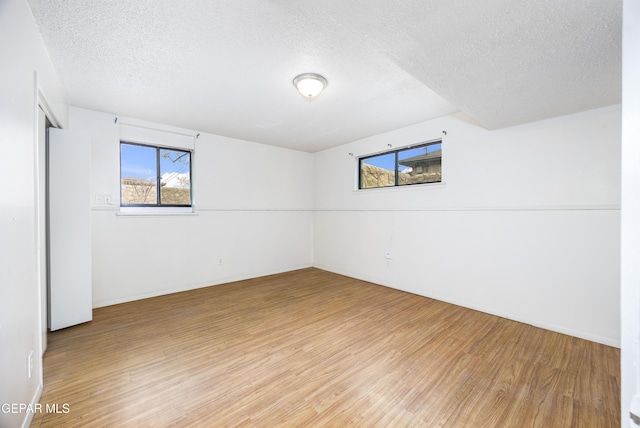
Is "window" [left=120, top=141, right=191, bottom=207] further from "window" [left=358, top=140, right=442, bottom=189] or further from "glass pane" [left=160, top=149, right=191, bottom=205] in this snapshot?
"window" [left=358, top=140, right=442, bottom=189]

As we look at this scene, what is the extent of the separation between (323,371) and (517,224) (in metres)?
2.60

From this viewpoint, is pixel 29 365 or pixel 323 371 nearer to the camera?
pixel 29 365

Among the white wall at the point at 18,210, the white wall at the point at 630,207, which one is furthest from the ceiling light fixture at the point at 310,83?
the white wall at the point at 630,207

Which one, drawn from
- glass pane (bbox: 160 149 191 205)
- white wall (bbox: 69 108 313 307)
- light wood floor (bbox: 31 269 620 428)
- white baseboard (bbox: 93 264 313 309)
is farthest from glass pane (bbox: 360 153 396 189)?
glass pane (bbox: 160 149 191 205)

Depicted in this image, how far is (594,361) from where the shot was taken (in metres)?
2.01

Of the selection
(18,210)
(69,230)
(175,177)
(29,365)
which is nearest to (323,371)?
(29,365)

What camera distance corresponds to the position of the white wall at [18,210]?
1136 mm

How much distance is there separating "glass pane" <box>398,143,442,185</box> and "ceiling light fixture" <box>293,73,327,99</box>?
2.01 meters

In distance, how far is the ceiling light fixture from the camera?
2289 millimetres

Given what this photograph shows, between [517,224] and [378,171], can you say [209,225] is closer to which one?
[378,171]

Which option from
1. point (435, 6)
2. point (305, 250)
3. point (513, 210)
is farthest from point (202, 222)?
point (513, 210)

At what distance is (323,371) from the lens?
1.88 m

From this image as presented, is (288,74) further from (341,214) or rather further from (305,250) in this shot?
(305,250)

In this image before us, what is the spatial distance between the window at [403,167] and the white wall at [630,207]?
2667 mm
